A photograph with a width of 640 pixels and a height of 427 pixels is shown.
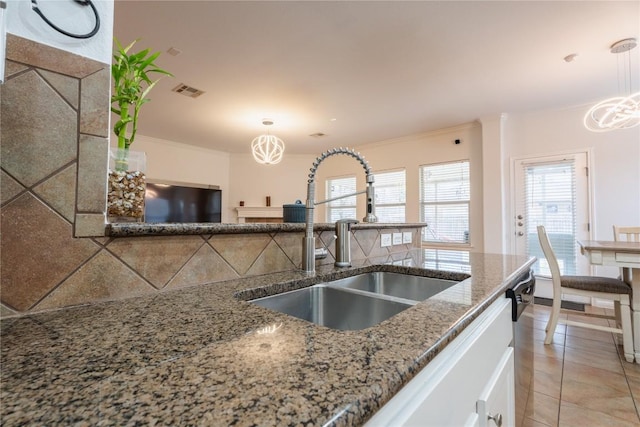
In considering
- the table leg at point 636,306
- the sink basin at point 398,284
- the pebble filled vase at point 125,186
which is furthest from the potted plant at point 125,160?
the table leg at point 636,306

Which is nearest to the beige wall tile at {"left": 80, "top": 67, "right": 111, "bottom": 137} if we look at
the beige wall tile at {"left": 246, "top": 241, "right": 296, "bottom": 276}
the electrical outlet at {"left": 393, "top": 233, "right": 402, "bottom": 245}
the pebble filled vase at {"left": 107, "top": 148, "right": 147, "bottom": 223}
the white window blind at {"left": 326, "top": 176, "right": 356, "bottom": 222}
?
the pebble filled vase at {"left": 107, "top": 148, "right": 147, "bottom": 223}

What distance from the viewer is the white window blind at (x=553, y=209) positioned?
11.7ft

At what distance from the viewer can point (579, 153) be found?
139 inches

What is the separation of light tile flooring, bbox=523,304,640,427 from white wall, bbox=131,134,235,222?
535cm

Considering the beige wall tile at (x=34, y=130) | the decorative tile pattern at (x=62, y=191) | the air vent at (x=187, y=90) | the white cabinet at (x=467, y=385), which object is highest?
the air vent at (x=187, y=90)

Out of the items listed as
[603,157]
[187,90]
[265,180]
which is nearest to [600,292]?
[603,157]

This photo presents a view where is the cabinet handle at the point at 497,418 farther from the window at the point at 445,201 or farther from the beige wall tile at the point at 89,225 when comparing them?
the window at the point at 445,201

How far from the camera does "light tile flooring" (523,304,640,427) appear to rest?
1.54 meters

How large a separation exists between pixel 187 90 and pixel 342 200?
358 cm

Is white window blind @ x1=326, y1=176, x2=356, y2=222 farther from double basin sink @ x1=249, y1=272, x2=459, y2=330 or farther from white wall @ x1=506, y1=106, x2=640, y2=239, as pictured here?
double basin sink @ x1=249, y1=272, x2=459, y2=330

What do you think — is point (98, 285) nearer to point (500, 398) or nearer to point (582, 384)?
point (500, 398)

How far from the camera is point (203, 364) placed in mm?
379

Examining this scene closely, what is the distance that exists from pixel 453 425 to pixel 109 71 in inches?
42.5

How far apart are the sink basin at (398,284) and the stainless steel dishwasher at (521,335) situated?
0.75 feet
